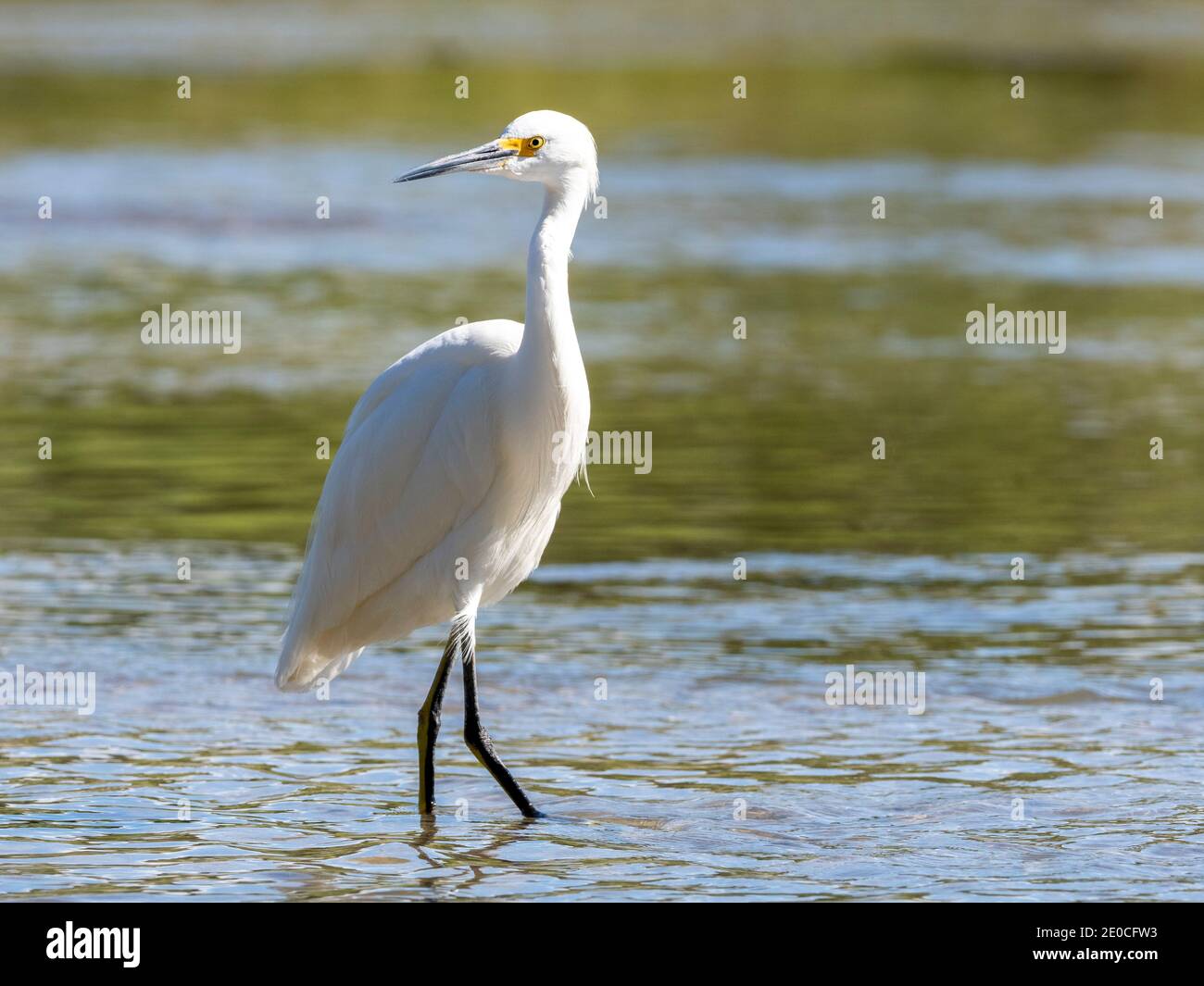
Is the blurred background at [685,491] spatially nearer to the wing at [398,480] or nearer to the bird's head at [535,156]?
the wing at [398,480]

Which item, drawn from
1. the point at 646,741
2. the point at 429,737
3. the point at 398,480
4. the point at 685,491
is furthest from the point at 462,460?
the point at 685,491

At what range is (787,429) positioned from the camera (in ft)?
49.3

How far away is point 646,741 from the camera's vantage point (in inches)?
351

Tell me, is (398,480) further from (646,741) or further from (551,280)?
(646,741)

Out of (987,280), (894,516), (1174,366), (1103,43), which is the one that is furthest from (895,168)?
(1103,43)

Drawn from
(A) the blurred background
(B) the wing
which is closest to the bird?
(B) the wing

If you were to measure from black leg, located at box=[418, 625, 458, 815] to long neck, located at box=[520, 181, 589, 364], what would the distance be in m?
1.21

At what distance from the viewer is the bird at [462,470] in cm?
762

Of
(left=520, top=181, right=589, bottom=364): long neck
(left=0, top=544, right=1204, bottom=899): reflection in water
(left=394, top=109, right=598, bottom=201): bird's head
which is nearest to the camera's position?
(left=0, top=544, right=1204, bottom=899): reflection in water

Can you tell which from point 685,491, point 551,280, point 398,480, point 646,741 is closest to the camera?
point 551,280

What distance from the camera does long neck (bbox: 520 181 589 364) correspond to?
7508mm

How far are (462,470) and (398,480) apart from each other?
265mm

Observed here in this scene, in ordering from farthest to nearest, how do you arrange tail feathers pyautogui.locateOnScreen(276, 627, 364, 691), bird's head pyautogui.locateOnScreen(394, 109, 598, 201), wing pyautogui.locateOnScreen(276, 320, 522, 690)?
tail feathers pyautogui.locateOnScreen(276, 627, 364, 691) → wing pyautogui.locateOnScreen(276, 320, 522, 690) → bird's head pyautogui.locateOnScreen(394, 109, 598, 201)

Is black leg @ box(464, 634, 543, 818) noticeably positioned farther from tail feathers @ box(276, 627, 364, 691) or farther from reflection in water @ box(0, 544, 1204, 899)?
tail feathers @ box(276, 627, 364, 691)
